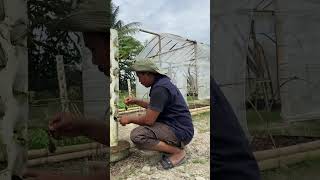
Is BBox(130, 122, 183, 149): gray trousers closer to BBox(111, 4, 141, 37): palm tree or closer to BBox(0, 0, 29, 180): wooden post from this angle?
BBox(111, 4, 141, 37): palm tree

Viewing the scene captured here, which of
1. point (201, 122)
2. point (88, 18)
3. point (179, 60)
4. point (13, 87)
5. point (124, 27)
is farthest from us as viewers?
point (179, 60)

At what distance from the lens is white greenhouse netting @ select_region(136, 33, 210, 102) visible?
87.9 inches

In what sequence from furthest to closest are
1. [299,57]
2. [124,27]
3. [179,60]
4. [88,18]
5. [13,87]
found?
[179,60], [124,27], [299,57], [88,18], [13,87]

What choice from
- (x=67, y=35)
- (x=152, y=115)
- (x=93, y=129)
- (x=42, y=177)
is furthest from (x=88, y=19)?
(x=152, y=115)

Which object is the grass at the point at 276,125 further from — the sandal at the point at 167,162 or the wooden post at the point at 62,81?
the sandal at the point at 167,162

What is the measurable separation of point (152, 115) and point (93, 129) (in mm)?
840

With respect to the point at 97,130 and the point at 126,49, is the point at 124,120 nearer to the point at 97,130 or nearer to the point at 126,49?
the point at 126,49

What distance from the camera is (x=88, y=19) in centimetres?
128

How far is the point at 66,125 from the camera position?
1.27 metres

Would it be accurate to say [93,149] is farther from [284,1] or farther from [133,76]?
[133,76]

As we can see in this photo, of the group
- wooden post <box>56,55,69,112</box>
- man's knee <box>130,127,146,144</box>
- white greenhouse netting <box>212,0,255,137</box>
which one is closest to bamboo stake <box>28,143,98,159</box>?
wooden post <box>56,55,69,112</box>

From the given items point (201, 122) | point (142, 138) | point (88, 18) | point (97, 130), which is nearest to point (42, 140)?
point (97, 130)

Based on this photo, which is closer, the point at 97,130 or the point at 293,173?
the point at 97,130

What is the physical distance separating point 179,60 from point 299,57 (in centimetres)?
119
